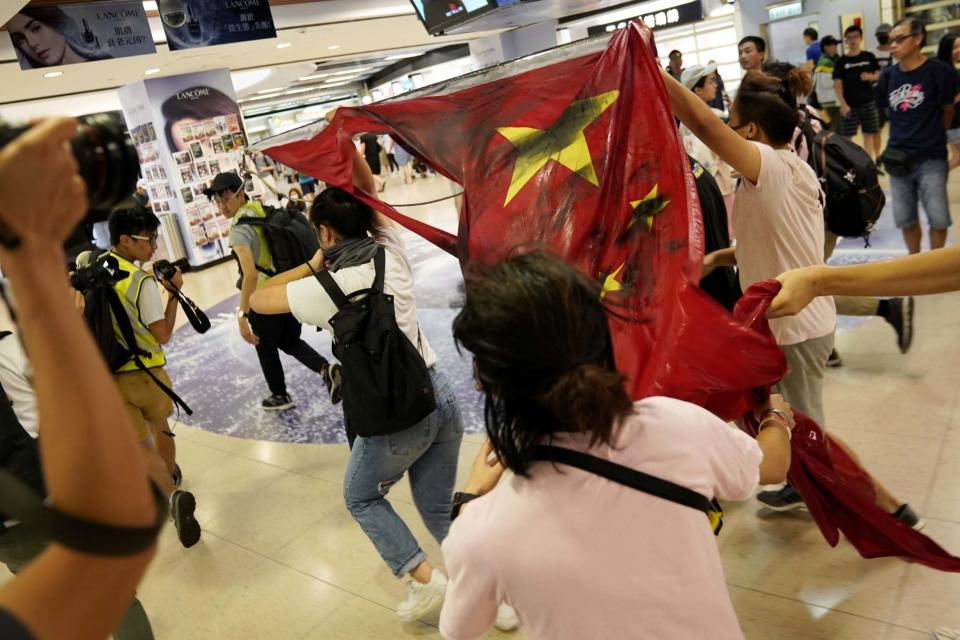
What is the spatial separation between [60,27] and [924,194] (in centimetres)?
796

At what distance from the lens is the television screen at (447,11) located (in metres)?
7.15

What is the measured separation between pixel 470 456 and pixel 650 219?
2.14 metres

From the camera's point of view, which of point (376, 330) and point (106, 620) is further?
point (376, 330)

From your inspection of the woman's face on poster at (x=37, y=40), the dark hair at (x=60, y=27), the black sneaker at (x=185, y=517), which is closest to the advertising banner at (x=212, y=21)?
the dark hair at (x=60, y=27)

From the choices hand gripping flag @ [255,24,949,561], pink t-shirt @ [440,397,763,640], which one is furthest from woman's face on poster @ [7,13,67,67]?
pink t-shirt @ [440,397,763,640]

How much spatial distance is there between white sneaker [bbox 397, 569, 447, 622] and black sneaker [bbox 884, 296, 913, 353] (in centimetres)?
258

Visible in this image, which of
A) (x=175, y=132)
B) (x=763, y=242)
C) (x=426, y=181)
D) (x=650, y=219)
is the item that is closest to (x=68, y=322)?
(x=650, y=219)

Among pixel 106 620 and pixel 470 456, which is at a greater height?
pixel 106 620

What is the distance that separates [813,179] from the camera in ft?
8.00

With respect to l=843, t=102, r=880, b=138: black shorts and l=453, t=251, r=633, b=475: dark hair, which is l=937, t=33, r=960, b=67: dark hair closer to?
l=843, t=102, r=880, b=138: black shorts

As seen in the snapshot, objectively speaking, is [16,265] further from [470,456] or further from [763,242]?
[470,456]

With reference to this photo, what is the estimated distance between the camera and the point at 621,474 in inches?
41.6

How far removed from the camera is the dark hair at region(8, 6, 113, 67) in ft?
24.5

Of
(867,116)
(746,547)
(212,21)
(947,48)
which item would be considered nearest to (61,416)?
(746,547)
